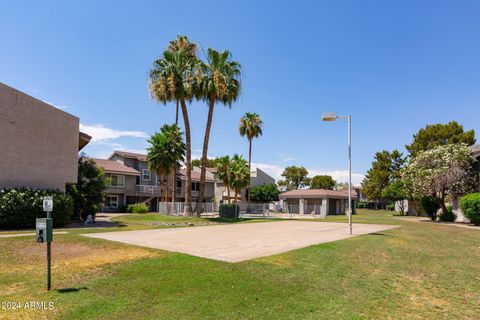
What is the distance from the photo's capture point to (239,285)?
7.74 m

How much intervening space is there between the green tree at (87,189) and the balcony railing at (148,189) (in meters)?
22.1

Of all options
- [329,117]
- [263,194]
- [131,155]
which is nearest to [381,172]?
[263,194]

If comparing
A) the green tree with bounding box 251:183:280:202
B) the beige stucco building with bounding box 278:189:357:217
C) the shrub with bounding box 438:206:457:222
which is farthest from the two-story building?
the shrub with bounding box 438:206:457:222

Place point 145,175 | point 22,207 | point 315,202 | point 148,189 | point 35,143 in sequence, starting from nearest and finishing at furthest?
point 22,207 < point 35,143 < point 315,202 < point 148,189 < point 145,175

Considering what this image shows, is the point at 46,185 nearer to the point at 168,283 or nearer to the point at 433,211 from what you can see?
the point at 168,283

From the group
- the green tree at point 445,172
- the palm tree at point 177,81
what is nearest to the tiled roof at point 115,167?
the palm tree at point 177,81

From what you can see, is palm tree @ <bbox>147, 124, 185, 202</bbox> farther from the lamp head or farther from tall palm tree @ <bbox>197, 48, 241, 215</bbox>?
the lamp head

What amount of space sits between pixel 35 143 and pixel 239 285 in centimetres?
1877

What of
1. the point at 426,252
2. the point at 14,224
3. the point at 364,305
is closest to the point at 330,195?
the point at 426,252

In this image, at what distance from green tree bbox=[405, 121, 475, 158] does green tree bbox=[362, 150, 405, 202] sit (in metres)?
15.5

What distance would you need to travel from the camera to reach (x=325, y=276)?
896cm

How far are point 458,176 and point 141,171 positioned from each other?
1558 inches

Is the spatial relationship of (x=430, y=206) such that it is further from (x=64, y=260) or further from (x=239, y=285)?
(x=64, y=260)

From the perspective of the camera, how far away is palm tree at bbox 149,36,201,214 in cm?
3209
